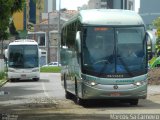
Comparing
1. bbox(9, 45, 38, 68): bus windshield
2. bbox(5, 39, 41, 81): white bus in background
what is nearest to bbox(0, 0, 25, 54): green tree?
bbox(5, 39, 41, 81): white bus in background

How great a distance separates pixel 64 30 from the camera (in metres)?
27.5

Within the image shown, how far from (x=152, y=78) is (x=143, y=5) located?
108777mm

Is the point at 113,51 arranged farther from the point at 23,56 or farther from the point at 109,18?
the point at 23,56

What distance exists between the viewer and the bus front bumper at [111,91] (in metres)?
20.7

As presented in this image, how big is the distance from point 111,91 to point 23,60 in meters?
29.4

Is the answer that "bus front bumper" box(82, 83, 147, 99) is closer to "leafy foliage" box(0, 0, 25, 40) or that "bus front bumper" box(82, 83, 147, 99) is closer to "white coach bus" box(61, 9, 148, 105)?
"white coach bus" box(61, 9, 148, 105)

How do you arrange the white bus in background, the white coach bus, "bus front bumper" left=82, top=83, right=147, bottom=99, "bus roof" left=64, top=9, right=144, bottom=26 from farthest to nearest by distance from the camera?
the white bus in background < "bus roof" left=64, top=9, right=144, bottom=26 < the white coach bus < "bus front bumper" left=82, top=83, right=147, bottom=99

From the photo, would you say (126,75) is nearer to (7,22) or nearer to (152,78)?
A: (7,22)

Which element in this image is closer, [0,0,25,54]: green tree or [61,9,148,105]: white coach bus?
[0,0,25,54]: green tree

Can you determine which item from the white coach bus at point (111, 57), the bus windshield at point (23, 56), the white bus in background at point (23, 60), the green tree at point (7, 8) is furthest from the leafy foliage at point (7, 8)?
the bus windshield at point (23, 56)

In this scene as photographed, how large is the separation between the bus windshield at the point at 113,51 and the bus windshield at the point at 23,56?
92.7 ft

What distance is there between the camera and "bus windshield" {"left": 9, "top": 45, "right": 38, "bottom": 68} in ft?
161

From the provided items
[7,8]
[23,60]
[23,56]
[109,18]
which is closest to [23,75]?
[23,60]

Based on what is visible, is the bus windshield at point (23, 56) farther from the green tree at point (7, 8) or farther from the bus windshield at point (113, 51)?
the bus windshield at point (113, 51)
